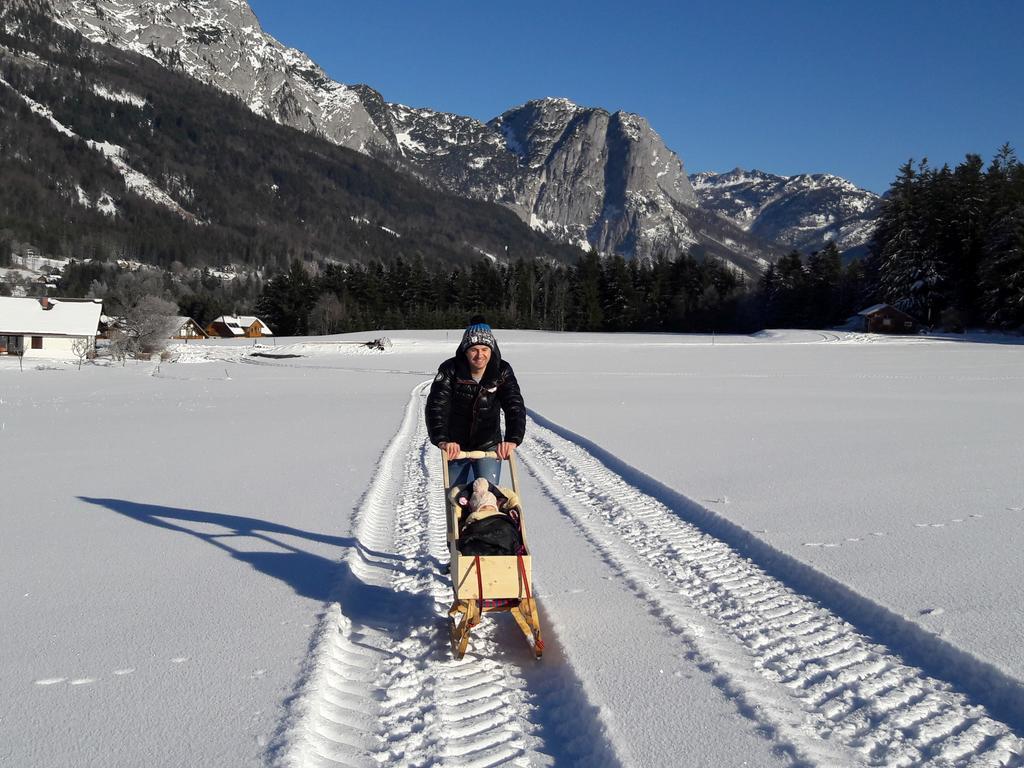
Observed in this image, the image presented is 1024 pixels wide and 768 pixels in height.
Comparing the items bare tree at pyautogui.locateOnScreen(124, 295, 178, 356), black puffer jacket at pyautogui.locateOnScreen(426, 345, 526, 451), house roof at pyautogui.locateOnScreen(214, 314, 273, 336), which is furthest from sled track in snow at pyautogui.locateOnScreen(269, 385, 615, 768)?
house roof at pyautogui.locateOnScreen(214, 314, 273, 336)

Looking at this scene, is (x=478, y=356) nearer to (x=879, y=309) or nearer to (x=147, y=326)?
(x=147, y=326)

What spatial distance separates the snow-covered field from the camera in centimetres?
331

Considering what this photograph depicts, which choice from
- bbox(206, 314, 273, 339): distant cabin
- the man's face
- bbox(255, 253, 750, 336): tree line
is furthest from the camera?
bbox(206, 314, 273, 339): distant cabin

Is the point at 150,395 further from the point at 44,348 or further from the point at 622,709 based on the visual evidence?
the point at 44,348

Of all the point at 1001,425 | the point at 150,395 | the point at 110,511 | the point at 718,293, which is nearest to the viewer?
the point at 110,511

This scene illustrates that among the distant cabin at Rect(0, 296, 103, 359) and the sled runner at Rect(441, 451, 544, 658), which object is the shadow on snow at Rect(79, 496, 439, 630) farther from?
the distant cabin at Rect(0, 296, 103, 359)

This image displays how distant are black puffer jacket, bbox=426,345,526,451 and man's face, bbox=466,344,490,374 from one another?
2.5 inches

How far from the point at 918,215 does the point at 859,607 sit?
6868cm

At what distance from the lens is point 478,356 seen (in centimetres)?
500

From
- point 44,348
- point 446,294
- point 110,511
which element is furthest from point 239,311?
point 110,511

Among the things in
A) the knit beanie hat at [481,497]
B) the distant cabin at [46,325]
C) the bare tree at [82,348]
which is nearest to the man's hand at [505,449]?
the knit beanie hat at [481,497]

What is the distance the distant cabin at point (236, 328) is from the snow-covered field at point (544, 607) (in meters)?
92.2

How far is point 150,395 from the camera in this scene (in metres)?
23.8

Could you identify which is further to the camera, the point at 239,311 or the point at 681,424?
the point at 239,311
